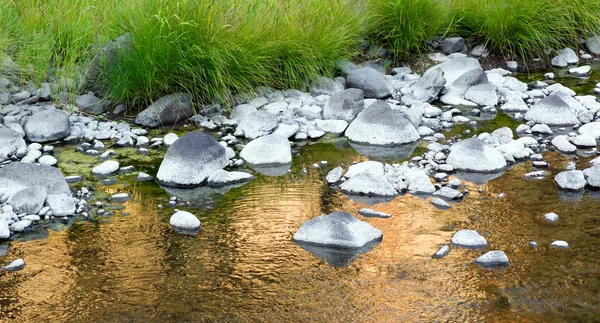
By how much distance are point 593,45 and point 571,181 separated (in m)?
4.27

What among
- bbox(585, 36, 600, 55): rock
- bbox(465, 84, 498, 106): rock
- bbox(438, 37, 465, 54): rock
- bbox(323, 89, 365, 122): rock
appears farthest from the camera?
bbox(585, 36, 600, 55): rock

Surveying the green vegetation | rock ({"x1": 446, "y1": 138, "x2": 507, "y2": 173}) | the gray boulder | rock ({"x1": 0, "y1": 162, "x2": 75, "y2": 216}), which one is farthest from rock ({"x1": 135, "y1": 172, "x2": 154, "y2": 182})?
the gray boulder

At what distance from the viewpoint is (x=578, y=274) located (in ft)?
12.1

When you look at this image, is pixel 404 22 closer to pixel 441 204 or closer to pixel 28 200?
pixel 441 204

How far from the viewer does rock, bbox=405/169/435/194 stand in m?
4.77

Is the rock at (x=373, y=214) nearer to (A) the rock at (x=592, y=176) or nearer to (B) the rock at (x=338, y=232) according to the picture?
(B) the rock at (x=338, y=232)

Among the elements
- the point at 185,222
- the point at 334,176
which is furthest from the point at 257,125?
the point at 185,222

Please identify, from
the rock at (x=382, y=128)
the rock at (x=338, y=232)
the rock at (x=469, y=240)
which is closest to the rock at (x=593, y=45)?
the rock at (x=382, y=128)

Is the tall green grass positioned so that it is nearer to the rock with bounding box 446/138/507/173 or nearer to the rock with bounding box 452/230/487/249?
the rock with bounding box 446/138/507/173

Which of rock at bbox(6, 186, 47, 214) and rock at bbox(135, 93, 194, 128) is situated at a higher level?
rock at bbox(6, 186, 47, 214)

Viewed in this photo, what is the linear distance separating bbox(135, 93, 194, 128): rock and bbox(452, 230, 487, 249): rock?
2.95 meters

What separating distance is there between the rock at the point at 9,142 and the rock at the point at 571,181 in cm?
373

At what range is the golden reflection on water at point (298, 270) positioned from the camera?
11.2 feet

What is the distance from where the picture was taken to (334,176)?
5.04 metres
